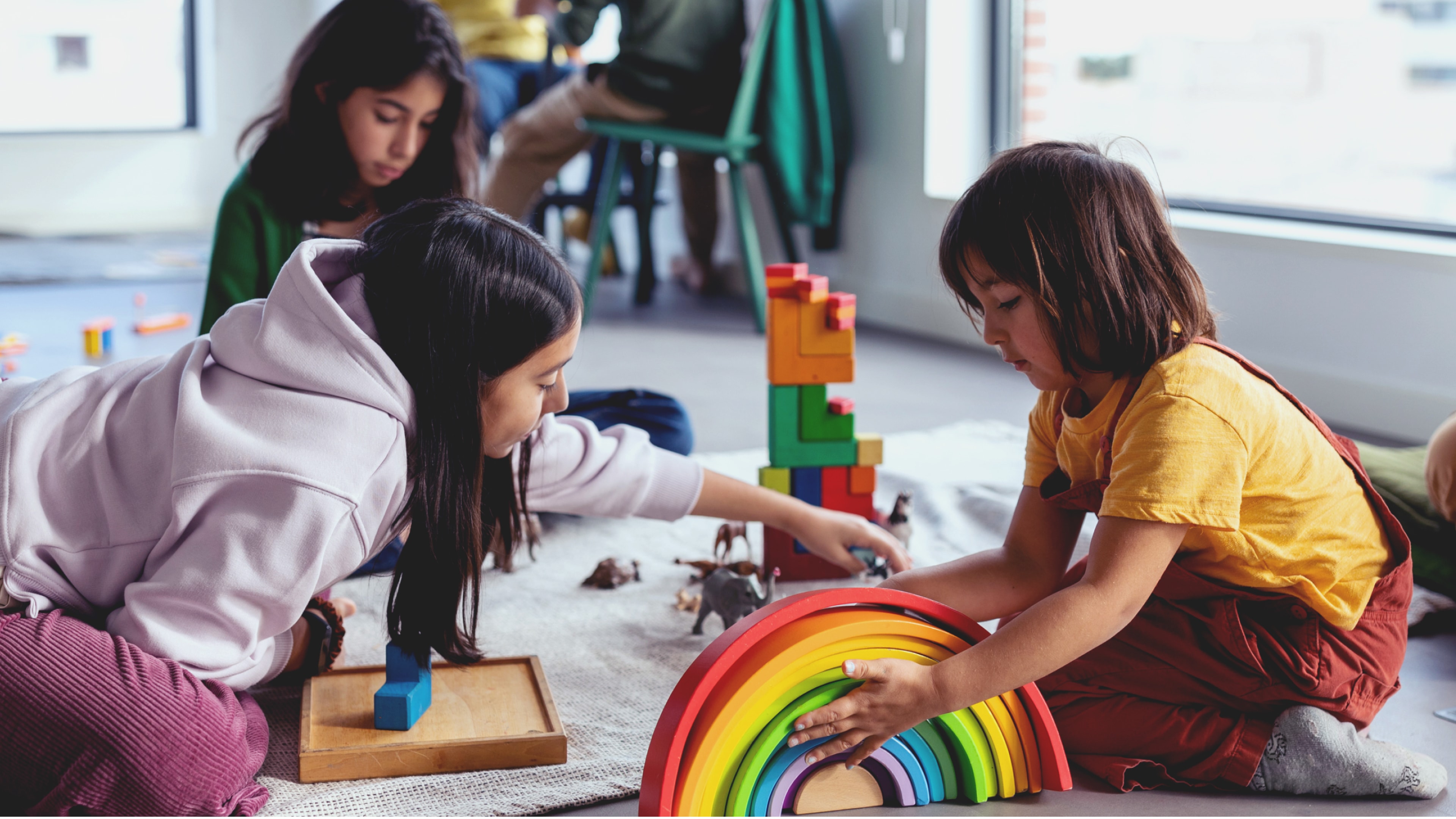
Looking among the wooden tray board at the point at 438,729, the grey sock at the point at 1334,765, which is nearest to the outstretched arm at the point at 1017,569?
the grey sock at the point at 1334,765

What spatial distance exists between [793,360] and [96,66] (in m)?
5.12

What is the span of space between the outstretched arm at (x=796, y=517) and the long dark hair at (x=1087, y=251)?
0.33 metres

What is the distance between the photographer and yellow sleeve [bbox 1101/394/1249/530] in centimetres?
84

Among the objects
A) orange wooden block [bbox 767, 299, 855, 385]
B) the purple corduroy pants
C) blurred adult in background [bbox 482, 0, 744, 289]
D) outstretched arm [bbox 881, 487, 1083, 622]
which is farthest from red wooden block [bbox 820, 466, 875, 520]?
blurred adult in background [bbox 482, 0, 744, 289]

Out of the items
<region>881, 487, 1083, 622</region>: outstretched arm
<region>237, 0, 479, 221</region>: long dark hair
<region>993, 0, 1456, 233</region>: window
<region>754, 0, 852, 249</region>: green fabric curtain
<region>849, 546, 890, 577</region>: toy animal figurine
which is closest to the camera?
<region>881, 487, 1083, 622</region>: outstretched arm

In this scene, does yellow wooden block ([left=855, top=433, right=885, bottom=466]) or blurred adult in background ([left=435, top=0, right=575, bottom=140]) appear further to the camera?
blurred adult in background ([left=435, top=0, right=575, bottom=140])

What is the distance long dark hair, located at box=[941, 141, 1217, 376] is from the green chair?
2039 mm

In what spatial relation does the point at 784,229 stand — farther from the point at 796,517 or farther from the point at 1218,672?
the point at 1218,672

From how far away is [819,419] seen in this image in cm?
141

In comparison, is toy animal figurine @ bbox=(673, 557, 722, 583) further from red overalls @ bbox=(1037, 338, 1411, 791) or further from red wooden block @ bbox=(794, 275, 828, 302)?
red overalls @ bbox=(1037, 338, 1411, 791)

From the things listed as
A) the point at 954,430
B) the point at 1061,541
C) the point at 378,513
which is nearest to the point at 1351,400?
the point at 954,430

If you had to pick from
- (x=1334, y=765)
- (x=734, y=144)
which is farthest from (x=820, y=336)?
(x=734, y=144)

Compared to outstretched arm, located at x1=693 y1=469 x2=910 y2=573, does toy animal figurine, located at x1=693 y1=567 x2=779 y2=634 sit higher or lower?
lower

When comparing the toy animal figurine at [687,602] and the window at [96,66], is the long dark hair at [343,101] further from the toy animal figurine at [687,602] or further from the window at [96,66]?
the window at [96,66]
